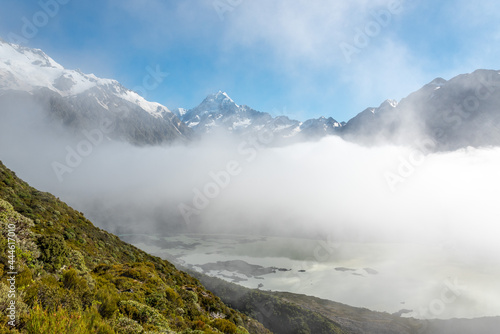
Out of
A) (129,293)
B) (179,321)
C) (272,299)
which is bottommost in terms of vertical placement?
(272,299)

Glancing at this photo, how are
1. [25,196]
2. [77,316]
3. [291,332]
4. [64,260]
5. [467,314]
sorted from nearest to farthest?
[77,316] → [64,260] → [25,196] → [291,332] → [467,314]

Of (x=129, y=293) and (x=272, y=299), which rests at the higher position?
(x=129, y=293)

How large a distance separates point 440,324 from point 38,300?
19706 cm

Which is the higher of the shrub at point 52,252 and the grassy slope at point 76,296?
the shrub at point 52,252

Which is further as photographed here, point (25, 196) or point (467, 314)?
point (467, 314)

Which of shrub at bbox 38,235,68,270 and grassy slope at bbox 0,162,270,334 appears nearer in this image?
grassy slope at bbox 0,162,270,334

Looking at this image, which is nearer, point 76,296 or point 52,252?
point 76,296

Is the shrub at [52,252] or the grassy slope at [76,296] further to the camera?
the shrub at [52,252]

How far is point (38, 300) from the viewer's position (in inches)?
368

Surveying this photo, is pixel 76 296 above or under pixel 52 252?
under

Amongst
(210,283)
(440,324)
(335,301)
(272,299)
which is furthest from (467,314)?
(210,283)

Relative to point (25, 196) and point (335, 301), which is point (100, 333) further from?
point (335, 301)

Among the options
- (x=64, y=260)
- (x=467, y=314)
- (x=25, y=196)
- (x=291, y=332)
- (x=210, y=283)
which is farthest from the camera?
(x=467, y=314)

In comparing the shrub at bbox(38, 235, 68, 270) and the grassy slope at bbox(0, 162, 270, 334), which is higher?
the shrub at bbox(38, 235, 68, 270)
